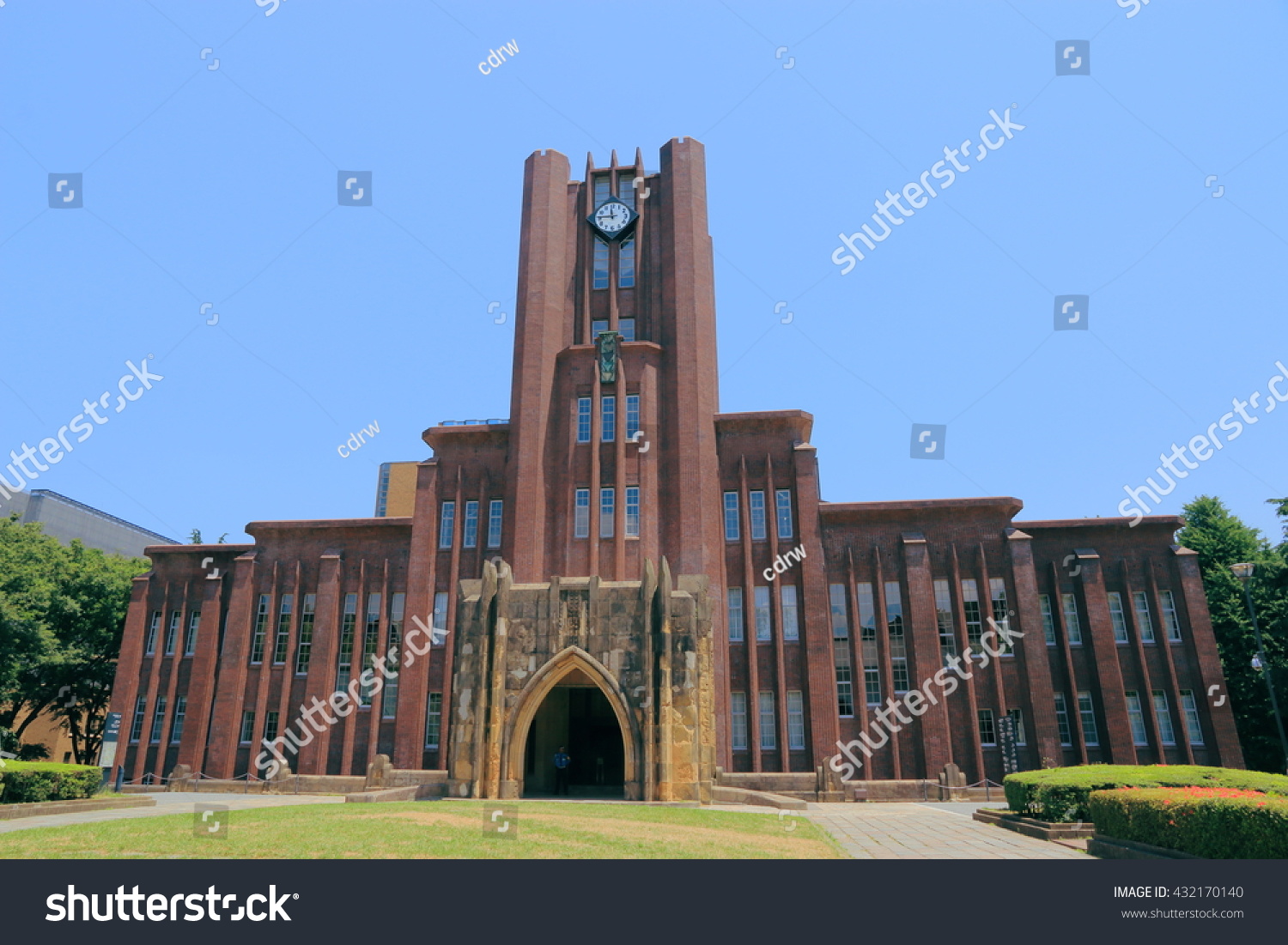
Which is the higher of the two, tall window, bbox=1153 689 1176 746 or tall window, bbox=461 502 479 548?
tall window, bbox=461 502 479 548

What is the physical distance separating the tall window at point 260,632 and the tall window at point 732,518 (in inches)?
840

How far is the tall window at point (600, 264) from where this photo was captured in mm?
38188

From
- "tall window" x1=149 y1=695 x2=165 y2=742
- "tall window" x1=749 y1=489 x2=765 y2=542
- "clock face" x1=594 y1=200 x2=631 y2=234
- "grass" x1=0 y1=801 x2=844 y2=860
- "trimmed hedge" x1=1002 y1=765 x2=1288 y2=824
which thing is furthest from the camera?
"clock face" x1=594 y1=200 x2=631 y2=234

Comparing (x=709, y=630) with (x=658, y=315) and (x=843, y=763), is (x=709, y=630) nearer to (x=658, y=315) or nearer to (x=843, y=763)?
(x=843, y=763)

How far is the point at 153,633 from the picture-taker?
124 feet

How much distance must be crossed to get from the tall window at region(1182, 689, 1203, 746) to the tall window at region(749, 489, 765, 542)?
59.1 feet

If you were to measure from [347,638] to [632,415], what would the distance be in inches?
639

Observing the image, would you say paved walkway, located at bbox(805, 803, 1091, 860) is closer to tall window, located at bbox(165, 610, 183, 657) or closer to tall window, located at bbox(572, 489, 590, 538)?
tall window, located at bbox(572, 489, 590, 538)

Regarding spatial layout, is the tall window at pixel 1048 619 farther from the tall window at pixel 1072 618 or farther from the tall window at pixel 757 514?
the tall window at pixel 757 514

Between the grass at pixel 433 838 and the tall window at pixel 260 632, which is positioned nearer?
the grass at pixel 433 838

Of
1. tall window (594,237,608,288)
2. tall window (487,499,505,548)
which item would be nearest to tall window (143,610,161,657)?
tall window (487,499,505,548)

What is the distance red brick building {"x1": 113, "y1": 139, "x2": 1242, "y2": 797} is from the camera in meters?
31.8

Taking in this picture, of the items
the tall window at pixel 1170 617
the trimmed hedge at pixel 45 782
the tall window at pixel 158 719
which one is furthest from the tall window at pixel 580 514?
the tall window at pixel 1170 617
